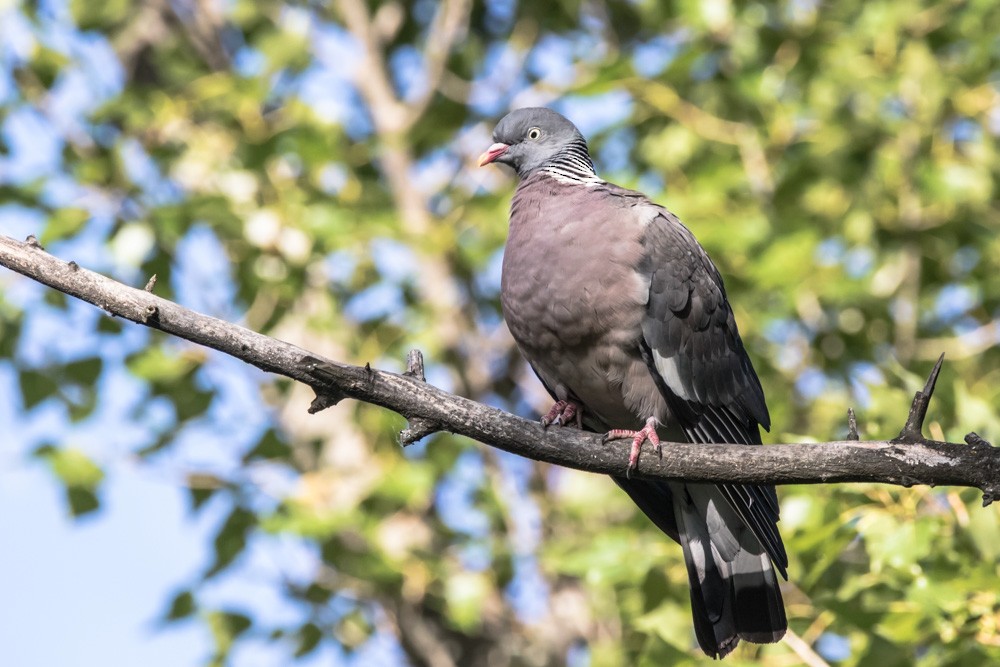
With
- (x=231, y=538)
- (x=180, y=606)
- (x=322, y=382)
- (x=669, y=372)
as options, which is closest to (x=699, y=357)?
(x=669, y=372)

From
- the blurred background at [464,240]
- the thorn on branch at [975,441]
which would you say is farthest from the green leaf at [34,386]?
the thorn on branch at [975,441]

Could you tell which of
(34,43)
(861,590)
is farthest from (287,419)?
(861,590)

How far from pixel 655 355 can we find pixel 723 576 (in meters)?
0.72

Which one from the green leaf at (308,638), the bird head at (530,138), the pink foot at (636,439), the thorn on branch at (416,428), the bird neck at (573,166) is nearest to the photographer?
the thorn on branch at (416,428)

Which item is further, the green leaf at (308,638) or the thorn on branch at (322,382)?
the green leaf at (308,638)

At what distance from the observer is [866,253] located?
532 centimetres

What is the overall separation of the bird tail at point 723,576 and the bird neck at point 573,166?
1.00 m

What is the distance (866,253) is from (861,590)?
2342 millimetres

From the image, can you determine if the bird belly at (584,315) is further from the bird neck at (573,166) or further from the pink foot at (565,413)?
the bird neck at (573,166)

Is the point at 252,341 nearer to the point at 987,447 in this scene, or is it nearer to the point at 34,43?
the point at 987,447

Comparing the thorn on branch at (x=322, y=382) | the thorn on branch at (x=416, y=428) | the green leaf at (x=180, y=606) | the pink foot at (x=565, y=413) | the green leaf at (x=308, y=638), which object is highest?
the thorn on branch at (x=322, y=382)

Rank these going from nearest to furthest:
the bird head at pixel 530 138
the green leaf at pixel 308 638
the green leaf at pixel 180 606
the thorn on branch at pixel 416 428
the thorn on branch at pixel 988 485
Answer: the thorn on branch at pixel 988 485, the thorn on branch at pixel 416 428, the bird head at pixel 530 138, the green leaf at pixel 180 606, the green leaf at pixel 308 638

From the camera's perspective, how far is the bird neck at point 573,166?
3719mm

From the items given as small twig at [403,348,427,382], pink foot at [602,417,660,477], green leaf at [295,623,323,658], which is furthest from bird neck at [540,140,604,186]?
green leaf at [295,623,323,658]
